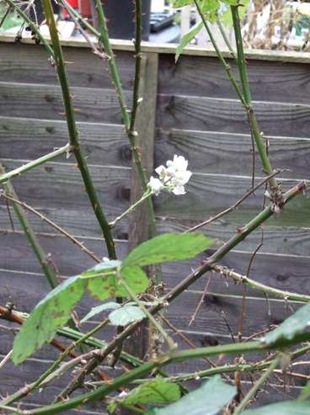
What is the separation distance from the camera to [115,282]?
58 centimetres

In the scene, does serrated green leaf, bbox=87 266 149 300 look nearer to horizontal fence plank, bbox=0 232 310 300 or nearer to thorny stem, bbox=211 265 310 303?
thorny stem, bbox=211 265 310 303

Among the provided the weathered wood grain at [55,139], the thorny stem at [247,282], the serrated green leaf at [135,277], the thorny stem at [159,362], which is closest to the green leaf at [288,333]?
the thorny stem at [159,362]

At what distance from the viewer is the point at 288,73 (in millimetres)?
2354

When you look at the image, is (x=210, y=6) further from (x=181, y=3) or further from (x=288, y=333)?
(x=288, y=333)

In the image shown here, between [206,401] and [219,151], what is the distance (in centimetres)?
201

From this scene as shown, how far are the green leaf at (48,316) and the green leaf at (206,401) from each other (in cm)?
12

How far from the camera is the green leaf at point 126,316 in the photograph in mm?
693

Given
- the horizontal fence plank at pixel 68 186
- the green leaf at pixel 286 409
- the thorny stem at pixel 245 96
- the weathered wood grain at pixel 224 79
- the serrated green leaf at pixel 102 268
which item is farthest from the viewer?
the horizontal fence plank at pixel 68 186

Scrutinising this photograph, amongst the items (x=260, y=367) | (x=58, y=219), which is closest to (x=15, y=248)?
(x=58, y=219)

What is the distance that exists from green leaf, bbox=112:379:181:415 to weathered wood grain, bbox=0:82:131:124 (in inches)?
74.5

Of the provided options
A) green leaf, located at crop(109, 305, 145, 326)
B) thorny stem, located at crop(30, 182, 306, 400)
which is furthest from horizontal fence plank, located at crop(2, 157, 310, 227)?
green leaf, located at crop(109, 305, 145, 326)

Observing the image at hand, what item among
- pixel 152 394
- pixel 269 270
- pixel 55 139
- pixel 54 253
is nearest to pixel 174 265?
pixel 269 270

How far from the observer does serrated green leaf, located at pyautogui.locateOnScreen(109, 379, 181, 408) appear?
57 cm

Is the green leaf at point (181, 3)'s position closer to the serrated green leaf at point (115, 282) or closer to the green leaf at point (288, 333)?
the serrated green leaf at point (115, 282)
